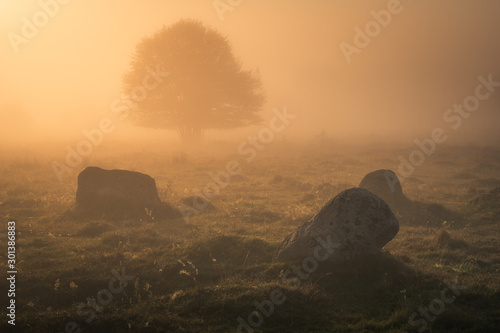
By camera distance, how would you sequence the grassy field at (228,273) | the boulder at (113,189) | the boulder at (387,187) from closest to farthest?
the grassy field at (228,273), the boulder at (113,189), the boulder at (387,187)

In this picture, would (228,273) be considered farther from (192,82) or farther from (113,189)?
(192,82)

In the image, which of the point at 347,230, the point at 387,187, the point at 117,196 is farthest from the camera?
the point at 387,187

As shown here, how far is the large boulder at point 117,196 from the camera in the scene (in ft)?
49.8

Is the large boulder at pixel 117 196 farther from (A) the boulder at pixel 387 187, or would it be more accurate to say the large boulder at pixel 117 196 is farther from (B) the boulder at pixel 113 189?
(A) the boulder at pixel 387 187

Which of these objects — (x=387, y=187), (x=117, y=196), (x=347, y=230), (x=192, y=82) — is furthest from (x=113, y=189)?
(x=192, y=82)

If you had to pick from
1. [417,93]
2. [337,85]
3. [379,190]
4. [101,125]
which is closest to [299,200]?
[379,190]

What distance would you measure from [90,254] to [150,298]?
3679 millimetres

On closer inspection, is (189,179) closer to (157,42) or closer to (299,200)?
(299,200)

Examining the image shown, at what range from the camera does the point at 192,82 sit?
40.7 metres

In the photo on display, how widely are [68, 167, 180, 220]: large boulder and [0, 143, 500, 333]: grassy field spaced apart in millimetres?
819

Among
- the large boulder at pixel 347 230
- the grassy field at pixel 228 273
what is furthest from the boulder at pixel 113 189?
the large boulder at pixel 347 230

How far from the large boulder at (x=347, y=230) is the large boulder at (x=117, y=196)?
24.6 feet

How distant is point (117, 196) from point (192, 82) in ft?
90.1

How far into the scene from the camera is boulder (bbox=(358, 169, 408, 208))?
55.1 ft
